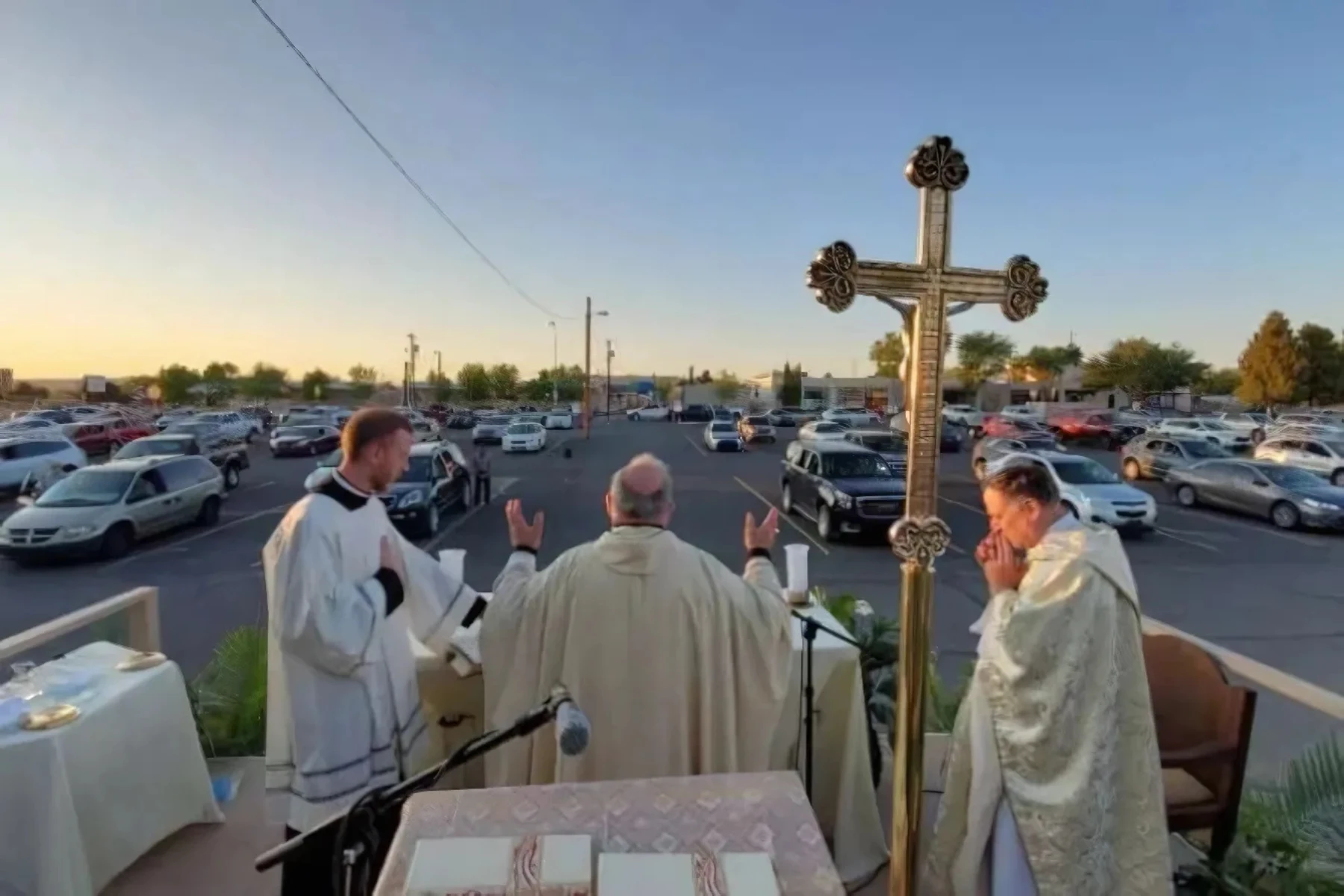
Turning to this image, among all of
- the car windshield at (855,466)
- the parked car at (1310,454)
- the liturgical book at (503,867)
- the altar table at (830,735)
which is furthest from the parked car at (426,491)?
the parked car at (1310,454)

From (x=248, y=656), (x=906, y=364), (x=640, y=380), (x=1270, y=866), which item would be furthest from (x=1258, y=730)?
(x=640, y=380)

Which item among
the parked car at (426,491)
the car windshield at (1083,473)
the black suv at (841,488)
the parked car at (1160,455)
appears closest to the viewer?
the black suv at (841,488)

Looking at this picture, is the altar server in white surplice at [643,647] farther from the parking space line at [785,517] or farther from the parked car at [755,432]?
the parked car at [755,432]

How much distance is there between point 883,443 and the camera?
2850cm

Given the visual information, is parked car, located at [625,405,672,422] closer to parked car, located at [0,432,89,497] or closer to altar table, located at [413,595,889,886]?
parked car, located at [0,432,89,497]

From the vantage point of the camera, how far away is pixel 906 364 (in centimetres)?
Answer: 252

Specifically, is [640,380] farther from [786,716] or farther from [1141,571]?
[786,716]

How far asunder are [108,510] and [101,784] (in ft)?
37.4

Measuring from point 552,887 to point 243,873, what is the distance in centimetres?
275

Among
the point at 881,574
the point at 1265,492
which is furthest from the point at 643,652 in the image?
the point at 1265,492

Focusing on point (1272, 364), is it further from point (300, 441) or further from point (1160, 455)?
point (300, 441)

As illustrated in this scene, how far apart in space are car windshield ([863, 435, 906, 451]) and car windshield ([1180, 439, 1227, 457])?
826cm

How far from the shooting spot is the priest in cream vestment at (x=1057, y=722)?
2398 mm

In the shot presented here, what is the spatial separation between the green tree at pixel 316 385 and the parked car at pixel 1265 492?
83.1 metres
